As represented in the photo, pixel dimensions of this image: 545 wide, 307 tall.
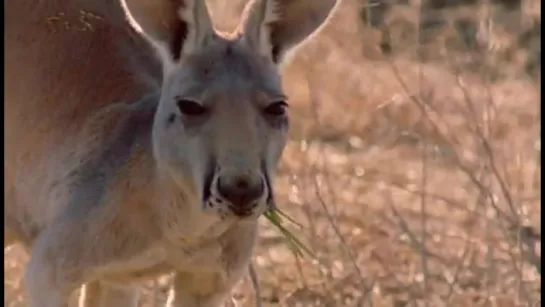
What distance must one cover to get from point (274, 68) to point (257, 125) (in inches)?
12.8

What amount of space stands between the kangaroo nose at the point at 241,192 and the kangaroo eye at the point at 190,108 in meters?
0.30

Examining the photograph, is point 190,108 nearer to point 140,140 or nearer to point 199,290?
point 140,140

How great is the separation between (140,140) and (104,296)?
2.48 feet

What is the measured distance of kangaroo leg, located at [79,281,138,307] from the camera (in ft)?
20.1

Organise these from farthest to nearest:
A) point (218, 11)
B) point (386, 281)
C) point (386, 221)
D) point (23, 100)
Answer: point (218, 11) → point (386, 221) → point (386, 281) → point (23, 100)

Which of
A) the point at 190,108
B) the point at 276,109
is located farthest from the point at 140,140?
the point at 276,109

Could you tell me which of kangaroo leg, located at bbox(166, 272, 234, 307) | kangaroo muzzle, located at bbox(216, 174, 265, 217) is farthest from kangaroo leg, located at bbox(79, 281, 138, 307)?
kangaroo muzzle, located at bbox(216, 174, 265, 217)

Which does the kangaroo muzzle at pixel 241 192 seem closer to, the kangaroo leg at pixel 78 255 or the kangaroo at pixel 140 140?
the kangaroo at pixel 140 140

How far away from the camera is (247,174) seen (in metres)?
4.88

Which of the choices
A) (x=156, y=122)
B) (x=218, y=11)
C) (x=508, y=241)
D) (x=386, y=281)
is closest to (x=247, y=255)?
(x=156, y=122)

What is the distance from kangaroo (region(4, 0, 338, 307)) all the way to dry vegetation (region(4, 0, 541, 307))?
2.14 feet

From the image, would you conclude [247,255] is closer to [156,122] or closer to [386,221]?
[156,122]

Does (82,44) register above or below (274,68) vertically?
below

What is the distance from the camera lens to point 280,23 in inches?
213
